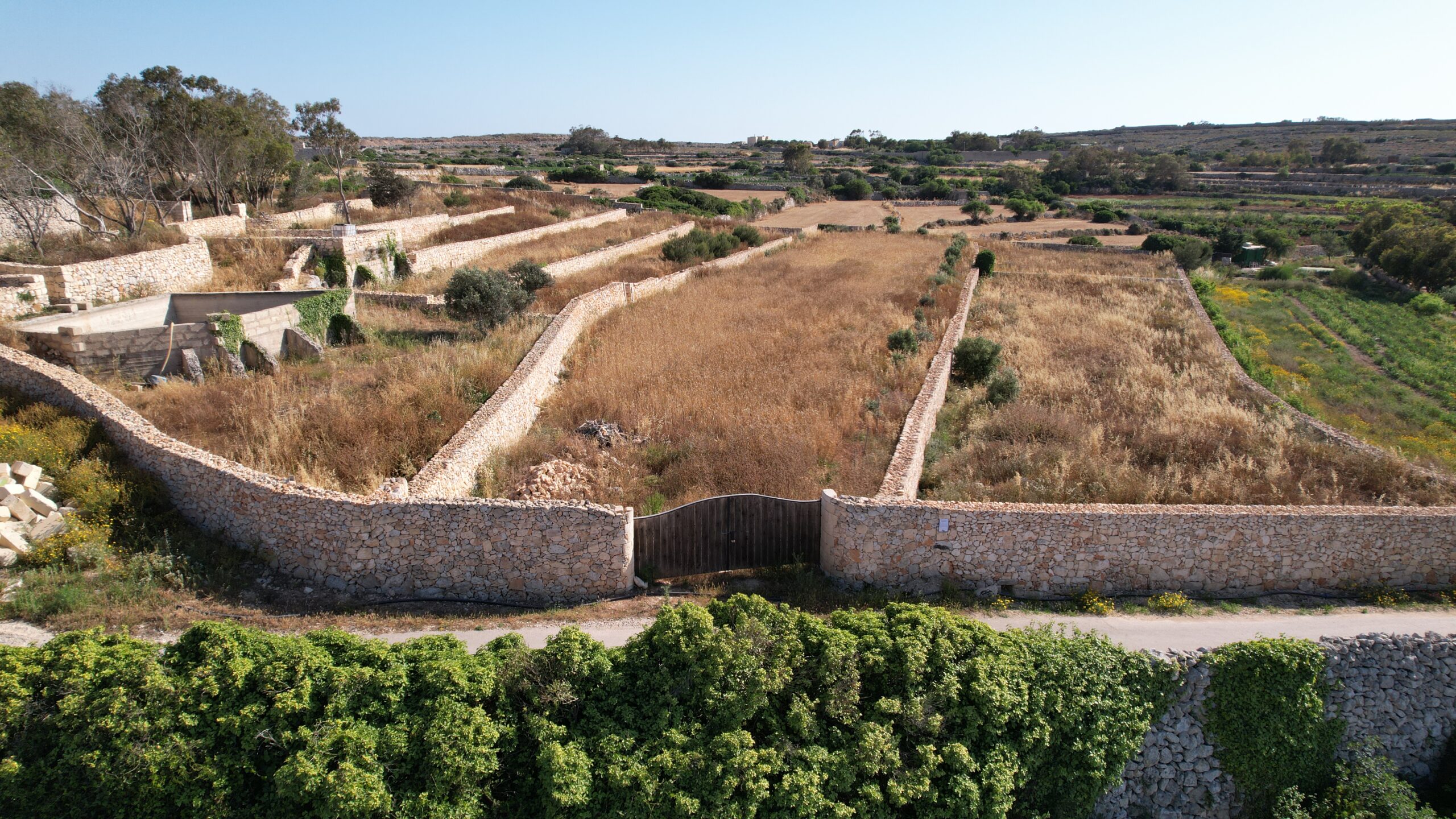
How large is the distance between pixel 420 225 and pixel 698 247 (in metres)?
11.7

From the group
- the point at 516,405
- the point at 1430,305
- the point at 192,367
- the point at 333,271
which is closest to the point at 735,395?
the point at 516,405

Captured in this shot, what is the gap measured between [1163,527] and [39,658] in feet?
40.1

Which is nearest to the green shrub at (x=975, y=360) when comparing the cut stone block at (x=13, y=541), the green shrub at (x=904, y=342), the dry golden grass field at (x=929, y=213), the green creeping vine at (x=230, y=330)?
the green shrub at (x=904, y=342)

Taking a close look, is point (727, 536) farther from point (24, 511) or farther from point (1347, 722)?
point (24, 511)

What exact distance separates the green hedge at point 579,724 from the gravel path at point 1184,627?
1.27 meters

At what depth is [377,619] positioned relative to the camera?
8594 millimetres

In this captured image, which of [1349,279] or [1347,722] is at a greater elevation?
[1349,279]

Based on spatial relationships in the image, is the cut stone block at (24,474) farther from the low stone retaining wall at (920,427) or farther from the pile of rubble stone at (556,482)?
the low stone retaining wall at (920,427)

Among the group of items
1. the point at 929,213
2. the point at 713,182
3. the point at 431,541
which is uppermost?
the point at 713,182

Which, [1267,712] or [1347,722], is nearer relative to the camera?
[1267,712]

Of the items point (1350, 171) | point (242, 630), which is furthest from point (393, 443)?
point (1350, 171)

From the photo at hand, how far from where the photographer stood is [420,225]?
1168 inches

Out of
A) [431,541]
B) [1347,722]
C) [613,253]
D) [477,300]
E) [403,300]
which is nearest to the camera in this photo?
[1347,722]

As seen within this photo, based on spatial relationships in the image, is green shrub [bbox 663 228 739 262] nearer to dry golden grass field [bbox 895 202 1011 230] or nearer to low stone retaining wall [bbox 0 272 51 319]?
low stone retaining wall [bbox 0 272 51 319]
